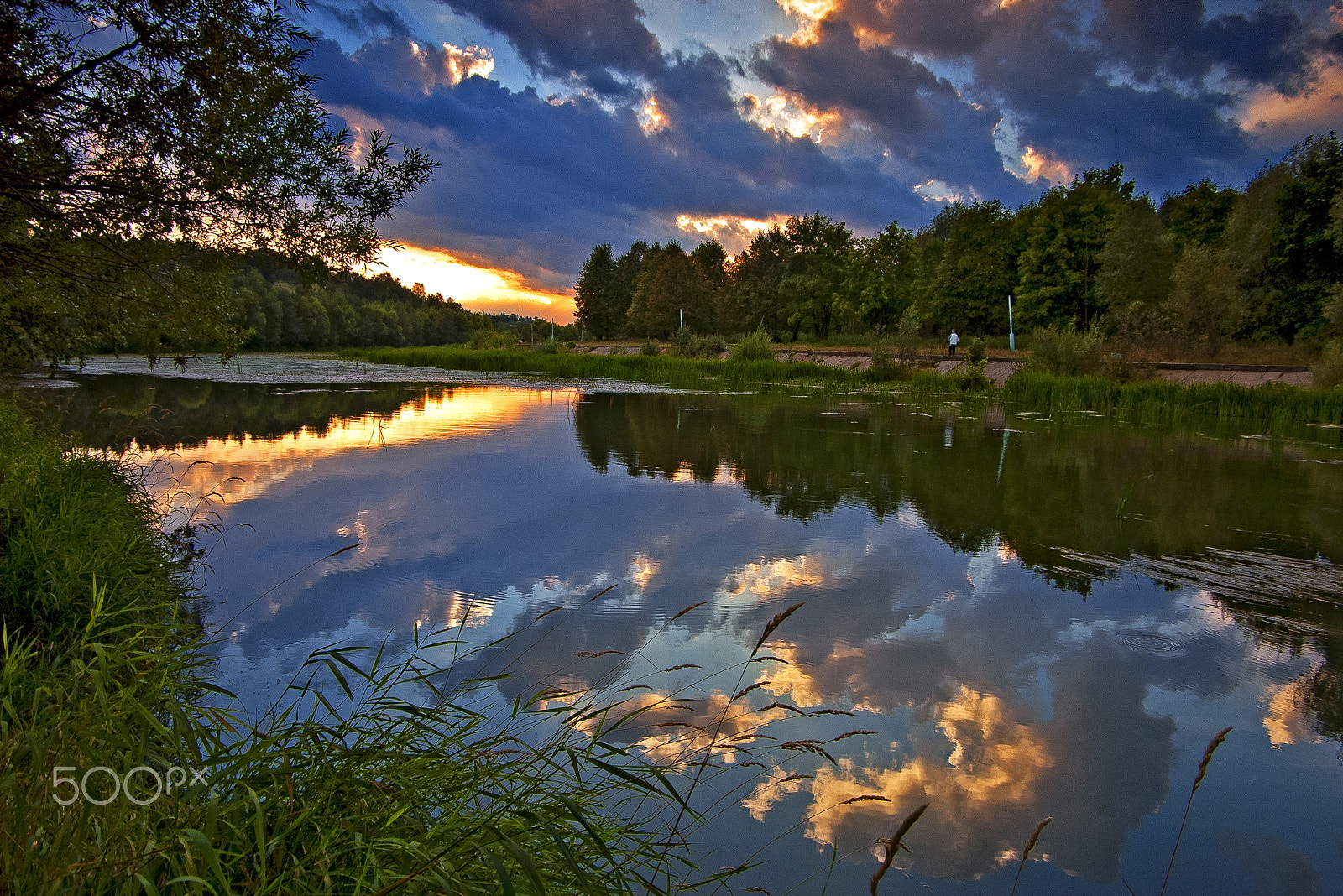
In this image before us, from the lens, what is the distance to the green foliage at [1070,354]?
816 inches

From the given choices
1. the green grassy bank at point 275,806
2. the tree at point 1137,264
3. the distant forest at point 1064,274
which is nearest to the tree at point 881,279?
the distant forest at point 1064,274

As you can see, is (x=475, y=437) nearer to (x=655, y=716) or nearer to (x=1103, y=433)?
(x=655, y=716)

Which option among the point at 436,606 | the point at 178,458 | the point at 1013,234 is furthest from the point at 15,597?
the point at 1013,234

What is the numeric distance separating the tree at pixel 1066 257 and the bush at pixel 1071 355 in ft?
55.3

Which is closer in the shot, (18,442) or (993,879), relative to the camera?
(993,879)

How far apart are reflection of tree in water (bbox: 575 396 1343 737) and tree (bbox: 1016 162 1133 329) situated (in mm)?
26613

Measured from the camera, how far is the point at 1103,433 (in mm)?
13055

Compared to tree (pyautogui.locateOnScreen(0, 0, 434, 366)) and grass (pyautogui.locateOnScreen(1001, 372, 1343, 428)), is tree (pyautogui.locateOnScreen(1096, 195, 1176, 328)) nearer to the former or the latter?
grass (pyautogui.locateOnScreen(1001, 372, 1343, 428))

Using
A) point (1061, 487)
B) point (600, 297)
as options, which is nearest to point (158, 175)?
point (1061, 487)

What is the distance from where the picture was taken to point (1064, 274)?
37.0 m

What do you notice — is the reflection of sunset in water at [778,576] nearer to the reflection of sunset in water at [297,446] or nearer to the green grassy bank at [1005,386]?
the reflection of sunset in water at [297,446]

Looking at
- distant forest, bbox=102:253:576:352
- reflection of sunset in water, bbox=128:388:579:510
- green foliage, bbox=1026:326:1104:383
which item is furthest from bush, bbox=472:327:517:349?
green foliage, bbox=1026:326:1104:383

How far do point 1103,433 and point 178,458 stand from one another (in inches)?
557

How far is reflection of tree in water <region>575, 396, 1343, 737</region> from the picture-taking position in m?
4.90
